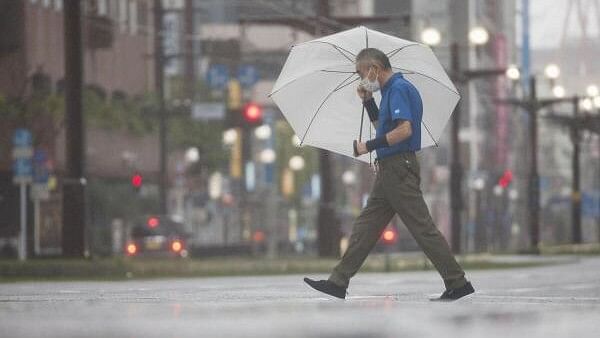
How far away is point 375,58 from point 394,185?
39.1 inches

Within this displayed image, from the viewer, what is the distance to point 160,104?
221 ft

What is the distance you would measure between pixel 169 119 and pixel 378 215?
61.7m

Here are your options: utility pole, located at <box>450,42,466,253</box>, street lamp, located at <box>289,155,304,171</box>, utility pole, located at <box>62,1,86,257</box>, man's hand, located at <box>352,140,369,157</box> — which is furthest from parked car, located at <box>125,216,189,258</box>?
street lamp, located at <box>289,155,304,171</box>

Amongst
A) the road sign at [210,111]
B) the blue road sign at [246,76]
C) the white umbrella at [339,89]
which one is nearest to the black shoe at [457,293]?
the white umbrella at [339,89]

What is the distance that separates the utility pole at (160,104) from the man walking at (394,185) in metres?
52.4

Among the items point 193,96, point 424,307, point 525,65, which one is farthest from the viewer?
point 525,65

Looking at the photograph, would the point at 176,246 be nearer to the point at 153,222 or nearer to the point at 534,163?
the point at 153,222

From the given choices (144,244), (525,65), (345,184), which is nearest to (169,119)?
(144,244)

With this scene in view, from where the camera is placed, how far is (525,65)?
149625 mm

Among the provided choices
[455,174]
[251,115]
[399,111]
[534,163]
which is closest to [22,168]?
[251,115]

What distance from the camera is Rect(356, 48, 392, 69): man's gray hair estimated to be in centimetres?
1348

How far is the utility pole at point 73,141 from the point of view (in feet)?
93.8

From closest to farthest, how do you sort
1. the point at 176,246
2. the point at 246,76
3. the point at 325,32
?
1. the point at 325,32
2. the point at 176,246
3. the point at 246,76

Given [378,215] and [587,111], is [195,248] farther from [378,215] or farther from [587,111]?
[378,215]
